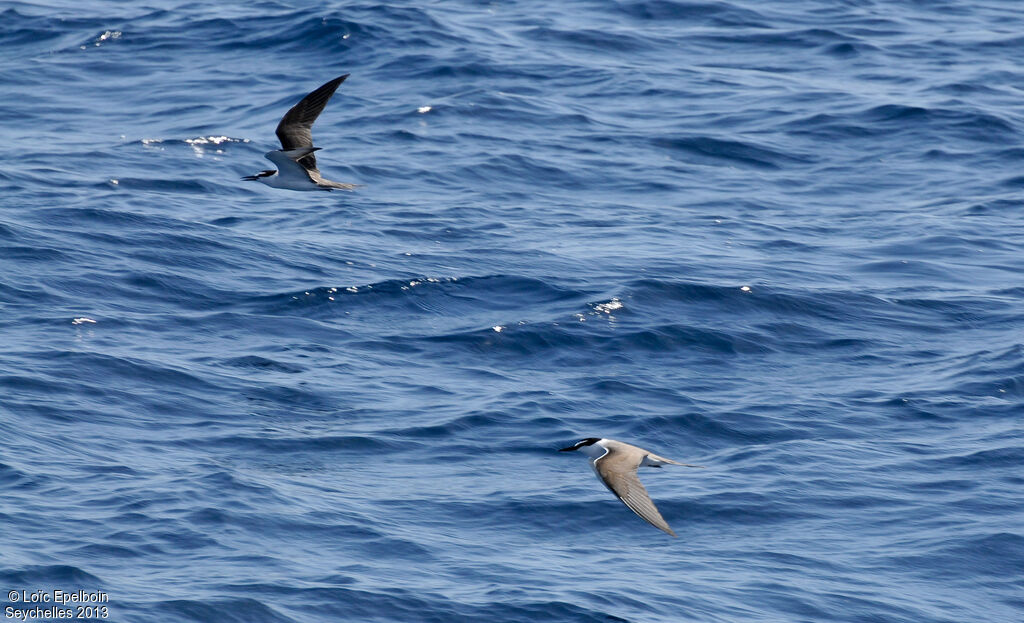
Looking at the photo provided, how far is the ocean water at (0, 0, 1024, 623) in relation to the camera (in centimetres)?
1126

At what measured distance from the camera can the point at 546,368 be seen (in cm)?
1467

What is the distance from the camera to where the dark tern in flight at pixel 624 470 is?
1026 cm

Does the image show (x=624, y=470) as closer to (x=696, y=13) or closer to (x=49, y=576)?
(x=49, y=576)

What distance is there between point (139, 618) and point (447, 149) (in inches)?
438

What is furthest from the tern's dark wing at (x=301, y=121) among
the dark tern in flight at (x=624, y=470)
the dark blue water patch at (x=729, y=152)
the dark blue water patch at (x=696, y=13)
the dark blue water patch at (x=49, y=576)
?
the dark blue water patch at (x=696, y=13)

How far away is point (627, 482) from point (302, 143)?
212 inches

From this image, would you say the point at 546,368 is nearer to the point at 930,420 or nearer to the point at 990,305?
the point at 930,420

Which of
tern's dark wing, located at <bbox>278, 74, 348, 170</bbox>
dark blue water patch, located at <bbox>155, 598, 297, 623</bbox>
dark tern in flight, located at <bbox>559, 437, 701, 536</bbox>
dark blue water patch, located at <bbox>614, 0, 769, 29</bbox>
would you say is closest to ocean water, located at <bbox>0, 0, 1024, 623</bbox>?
dark blue water patch, located at <bbox>155, 598, 297, 623</bbox>

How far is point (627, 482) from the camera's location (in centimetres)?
1056

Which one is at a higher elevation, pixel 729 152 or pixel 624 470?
pixel 624 470

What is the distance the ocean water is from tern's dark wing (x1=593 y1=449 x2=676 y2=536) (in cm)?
78

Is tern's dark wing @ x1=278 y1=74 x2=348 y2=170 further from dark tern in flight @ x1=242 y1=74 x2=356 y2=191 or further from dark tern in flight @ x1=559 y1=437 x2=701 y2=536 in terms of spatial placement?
dark tern in flight @ x1=559 y1=437 x2=701 y2=536

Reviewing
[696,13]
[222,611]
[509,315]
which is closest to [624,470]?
[222,611]

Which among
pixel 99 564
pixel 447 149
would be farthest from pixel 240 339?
pixel 447 149
